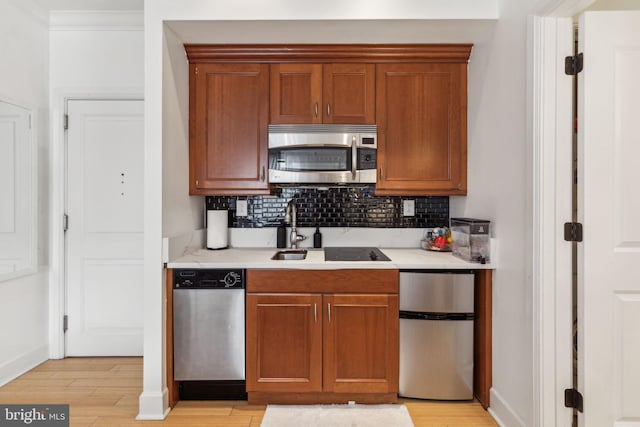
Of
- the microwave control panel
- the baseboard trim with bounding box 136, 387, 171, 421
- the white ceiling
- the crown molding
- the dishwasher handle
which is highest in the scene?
the white ceiling

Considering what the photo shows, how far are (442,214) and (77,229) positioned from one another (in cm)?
292

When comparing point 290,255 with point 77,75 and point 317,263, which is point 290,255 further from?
point 77,75

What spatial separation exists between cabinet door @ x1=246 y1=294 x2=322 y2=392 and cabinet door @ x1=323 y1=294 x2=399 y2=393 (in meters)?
0.07

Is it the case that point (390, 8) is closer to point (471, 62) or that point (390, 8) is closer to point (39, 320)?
point (471, 62)

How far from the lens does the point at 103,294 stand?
10.1ft

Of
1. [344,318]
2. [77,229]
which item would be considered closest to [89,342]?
[77,229]

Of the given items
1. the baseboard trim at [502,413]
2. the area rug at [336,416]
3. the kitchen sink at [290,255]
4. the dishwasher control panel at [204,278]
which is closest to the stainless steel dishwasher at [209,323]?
the dishwasher control panel at [204,278]

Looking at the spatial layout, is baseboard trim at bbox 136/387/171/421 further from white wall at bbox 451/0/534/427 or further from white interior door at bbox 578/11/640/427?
white interior door at bbox 578/11/640/427

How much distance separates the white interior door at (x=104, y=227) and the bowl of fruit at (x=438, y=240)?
7.42ft

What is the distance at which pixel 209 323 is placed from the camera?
7.60 feet

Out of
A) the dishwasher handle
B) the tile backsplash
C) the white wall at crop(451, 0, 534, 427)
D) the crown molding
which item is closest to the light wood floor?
the white wall at crop(451, 0, 534, 427)

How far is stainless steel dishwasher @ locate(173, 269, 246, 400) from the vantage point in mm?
2311

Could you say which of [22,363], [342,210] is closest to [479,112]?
[342,210]

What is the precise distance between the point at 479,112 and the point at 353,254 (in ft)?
4.14
